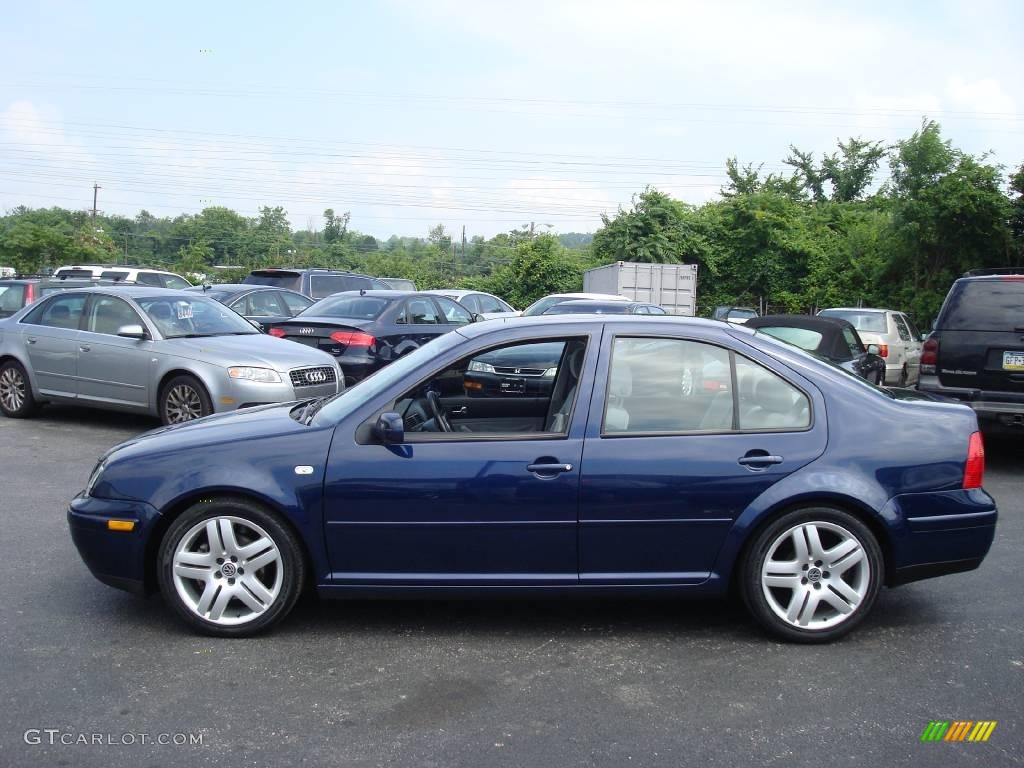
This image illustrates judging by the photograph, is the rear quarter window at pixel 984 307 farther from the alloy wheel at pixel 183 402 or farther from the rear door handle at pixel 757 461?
the alloy wheel at pixel 183 402

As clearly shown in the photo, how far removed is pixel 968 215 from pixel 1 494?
22791mm

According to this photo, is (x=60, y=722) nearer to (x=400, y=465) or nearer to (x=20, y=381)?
(x=400, y=465)

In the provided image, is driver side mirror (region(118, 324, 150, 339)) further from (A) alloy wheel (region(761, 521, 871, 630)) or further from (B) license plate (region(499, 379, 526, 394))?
(A) alloy wheel (region(761, 521, 871, 630))

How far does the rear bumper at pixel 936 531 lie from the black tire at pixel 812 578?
0.13 meters

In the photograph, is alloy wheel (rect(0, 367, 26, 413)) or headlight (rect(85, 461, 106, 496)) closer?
headlight (rect(85, 461, 106, 496))

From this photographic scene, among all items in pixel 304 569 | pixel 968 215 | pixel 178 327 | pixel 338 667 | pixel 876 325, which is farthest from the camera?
pixel 968 215

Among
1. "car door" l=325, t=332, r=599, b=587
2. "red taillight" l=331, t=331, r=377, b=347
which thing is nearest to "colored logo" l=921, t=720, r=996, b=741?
"car door" l=325, t=332, r=599, b=587

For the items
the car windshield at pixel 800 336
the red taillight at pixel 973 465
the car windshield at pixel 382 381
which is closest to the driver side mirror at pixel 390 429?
the car windshield at pixel 382 381

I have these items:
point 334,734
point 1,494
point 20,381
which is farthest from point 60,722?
point 20,381

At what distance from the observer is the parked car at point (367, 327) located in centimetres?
1226

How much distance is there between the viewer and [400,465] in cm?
420

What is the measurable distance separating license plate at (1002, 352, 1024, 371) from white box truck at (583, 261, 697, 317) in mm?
21949

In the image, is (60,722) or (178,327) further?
(178,327)
